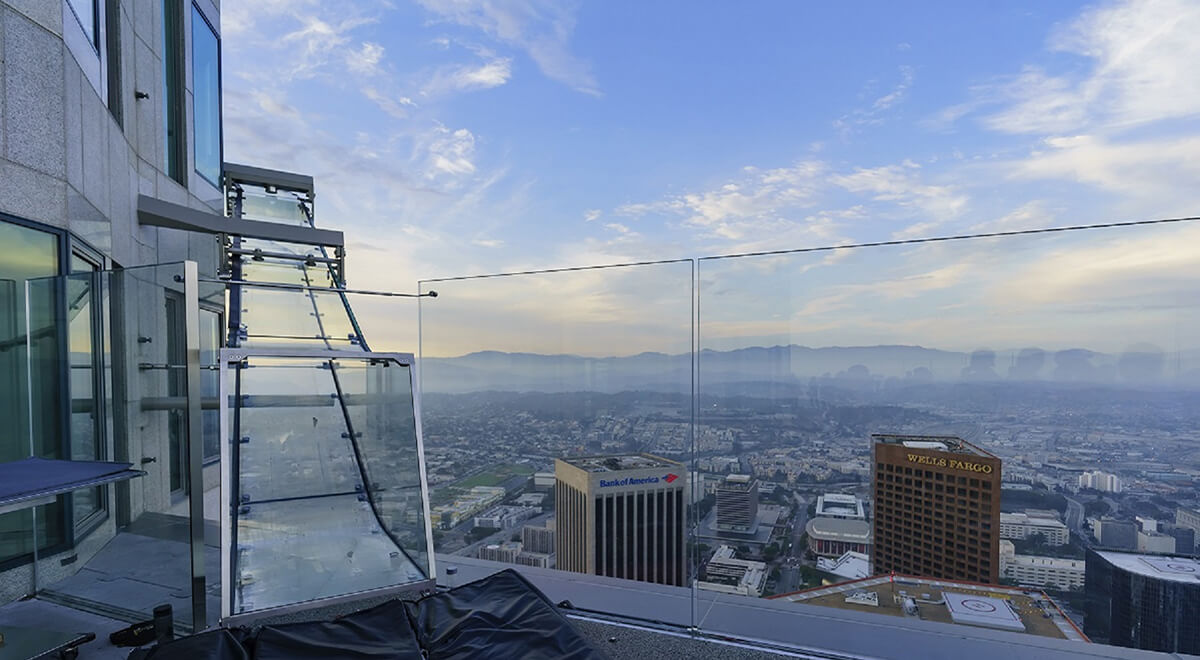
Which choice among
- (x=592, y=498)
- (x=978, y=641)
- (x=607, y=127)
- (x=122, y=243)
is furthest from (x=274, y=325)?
(x=607, y=127)

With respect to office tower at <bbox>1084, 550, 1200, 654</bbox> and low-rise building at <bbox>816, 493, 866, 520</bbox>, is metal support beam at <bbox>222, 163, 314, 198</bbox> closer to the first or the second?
low-rise building at <bbox>816, 493, 866, 520</bbox>

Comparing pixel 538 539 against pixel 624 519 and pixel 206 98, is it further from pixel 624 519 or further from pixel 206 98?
pixel 206 98

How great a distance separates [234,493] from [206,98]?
5819 mm

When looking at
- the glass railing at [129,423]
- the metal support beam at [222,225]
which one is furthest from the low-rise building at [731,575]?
the metal support beam at [222,225]

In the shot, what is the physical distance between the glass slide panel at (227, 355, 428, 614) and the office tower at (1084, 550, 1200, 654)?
3.24m

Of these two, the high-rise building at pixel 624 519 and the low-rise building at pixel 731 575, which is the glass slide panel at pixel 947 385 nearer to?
the low-rise building at pixel 731 575

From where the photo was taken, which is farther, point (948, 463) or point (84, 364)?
point (84, 364)

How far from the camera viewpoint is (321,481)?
3.08 metres

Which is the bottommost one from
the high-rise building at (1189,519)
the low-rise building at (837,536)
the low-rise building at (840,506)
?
the low-rise building at (837,536)

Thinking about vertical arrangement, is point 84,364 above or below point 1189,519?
above

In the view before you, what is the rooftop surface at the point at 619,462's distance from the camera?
3.02m

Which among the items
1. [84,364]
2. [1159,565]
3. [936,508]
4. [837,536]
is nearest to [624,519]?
[837,536]

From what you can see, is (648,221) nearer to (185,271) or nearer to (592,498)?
(592,498)

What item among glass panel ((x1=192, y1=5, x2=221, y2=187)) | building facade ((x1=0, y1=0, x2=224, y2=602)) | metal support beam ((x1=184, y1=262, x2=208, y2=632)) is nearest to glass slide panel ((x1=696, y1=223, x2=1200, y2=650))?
metal support beam ((x1=184, y1=262, x2=208, y2=632))
